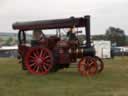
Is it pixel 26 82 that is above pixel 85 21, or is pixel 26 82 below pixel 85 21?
below

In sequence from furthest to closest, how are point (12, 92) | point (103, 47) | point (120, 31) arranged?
point (120, 31) < point (103, 47) < point (12, 92)

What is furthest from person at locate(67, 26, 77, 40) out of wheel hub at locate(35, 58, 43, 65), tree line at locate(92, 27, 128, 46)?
tree line at locate(92, 27, 128, 46)

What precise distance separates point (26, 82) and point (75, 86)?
197cm

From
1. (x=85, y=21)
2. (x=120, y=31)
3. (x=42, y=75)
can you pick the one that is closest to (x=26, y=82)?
(x=42, y=75)

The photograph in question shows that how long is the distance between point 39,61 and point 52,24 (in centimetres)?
143

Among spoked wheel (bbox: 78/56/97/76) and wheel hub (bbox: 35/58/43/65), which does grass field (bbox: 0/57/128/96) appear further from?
wheel hub (bbox: 35/58/43/65)

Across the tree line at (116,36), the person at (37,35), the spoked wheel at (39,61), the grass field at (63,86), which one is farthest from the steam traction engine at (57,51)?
the tree line at (116,36)

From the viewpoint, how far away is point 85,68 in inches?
698

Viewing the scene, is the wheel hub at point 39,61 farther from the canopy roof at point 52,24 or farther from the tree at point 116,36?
the tree at point 116,36

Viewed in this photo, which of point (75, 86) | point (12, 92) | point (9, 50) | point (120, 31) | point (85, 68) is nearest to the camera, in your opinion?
point (12, 92)

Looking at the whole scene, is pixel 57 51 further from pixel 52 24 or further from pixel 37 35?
pixel 37 35

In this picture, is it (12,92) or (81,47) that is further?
(81,47)

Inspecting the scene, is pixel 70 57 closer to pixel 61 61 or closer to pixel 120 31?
pixel 61 61

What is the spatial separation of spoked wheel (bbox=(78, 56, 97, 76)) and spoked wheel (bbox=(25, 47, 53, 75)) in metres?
1.20
